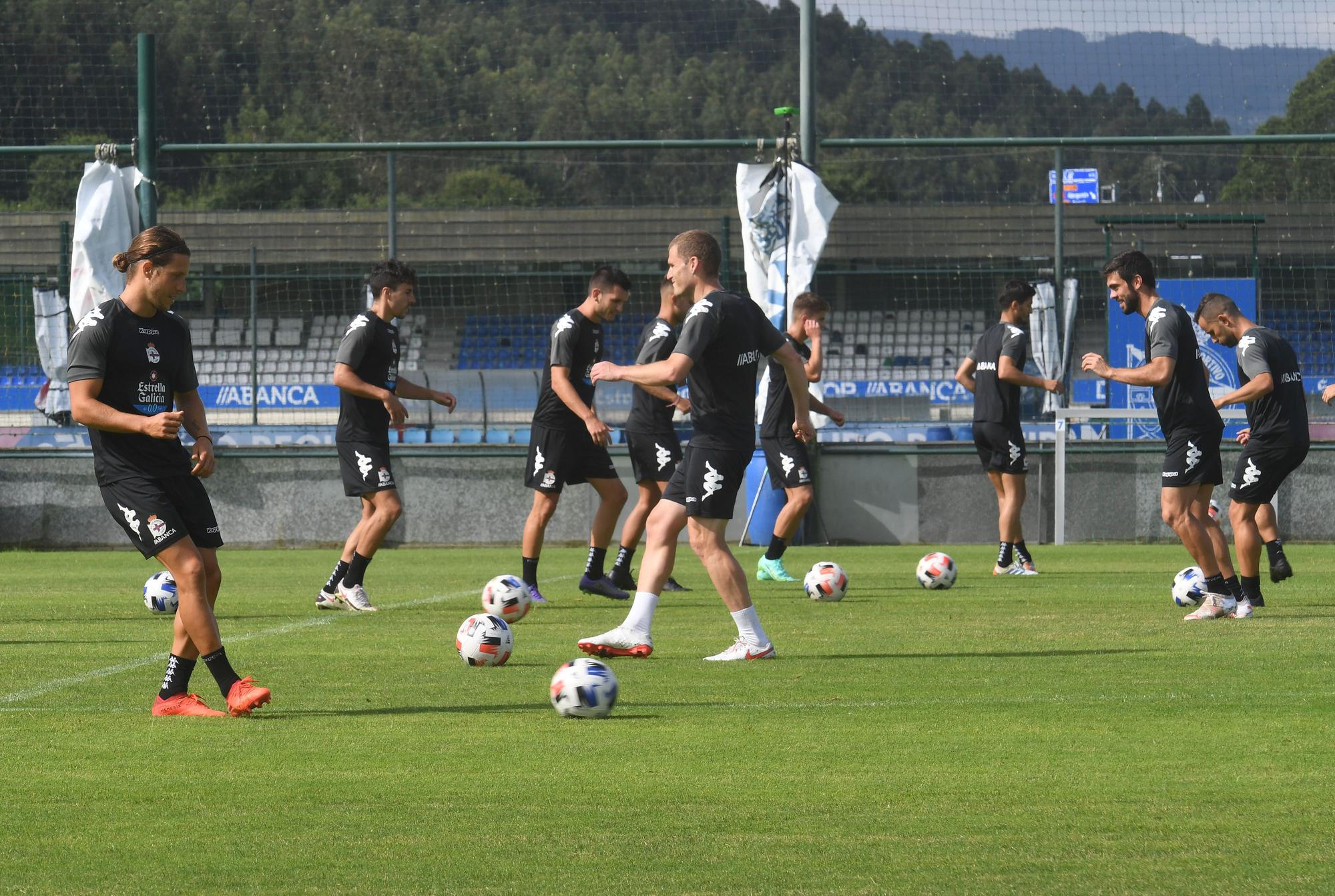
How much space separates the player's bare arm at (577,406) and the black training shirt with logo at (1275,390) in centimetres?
405

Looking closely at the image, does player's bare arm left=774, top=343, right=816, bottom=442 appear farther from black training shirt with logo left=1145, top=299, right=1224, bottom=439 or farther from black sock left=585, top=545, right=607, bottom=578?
black sock left=585, top=545, right=607, bottom=578

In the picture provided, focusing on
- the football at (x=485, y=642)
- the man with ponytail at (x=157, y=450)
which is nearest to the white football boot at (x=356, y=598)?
the football at (x=485, y=642)

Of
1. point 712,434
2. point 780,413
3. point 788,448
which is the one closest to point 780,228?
point 780,413

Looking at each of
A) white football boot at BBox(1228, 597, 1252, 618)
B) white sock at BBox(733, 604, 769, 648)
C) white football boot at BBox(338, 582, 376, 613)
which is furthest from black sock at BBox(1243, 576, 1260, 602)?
white football boot at BBox(338, 582, 376, 613)

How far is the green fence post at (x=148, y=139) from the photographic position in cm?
1720

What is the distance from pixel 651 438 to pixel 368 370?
85.4 inches

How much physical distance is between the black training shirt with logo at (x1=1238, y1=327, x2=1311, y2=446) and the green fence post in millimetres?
11199

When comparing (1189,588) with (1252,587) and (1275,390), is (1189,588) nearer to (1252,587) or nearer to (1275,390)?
(1252,587)

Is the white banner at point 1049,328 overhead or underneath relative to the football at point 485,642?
overhead

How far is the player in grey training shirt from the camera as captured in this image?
9.85 meters

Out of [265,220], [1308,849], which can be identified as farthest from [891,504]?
[1308,849]

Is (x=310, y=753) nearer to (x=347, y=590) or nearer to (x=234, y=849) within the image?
(x=234, y=849)

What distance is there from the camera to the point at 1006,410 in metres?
14.1

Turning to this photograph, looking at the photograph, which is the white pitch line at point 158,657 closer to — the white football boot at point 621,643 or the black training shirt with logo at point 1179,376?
the white football boot at point 621,643
